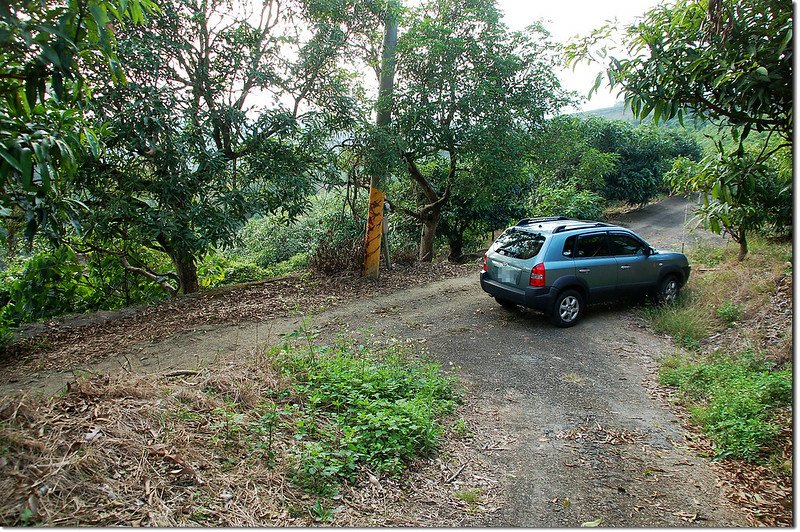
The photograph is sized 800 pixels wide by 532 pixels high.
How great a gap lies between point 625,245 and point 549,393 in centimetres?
411

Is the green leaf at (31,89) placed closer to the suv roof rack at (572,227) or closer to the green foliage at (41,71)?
the green foliage at (41,71)

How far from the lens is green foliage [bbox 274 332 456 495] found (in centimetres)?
382

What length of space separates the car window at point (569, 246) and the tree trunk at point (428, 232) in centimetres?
699

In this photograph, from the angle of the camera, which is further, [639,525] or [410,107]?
[410,107]

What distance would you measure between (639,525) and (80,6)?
481 cm

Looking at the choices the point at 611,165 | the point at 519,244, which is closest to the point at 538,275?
the point at 519,244

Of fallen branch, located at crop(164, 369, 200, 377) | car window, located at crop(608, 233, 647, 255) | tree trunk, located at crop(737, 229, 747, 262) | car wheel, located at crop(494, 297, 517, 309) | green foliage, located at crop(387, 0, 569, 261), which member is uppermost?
green foliage, located at crop(387, 0, 569, 261)

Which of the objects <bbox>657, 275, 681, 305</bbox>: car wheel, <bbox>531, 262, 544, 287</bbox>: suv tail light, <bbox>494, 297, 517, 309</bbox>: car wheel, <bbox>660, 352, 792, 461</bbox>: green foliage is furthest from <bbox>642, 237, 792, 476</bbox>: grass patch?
<bbox>494, 297, 517, 309</bbox>: car wheel

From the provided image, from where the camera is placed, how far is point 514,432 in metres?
5.00

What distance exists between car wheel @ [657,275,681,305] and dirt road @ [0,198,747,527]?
25.2 inches

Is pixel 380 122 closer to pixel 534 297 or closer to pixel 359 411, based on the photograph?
pixel 534 297

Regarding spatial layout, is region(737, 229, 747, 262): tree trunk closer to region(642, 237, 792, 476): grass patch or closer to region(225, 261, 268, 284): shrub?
region(642, 237, 792, 476): grass patch

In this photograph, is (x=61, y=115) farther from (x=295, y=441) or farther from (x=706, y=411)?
(x=706, y=411)

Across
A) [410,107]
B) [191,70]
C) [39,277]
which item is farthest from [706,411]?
[39,277]
